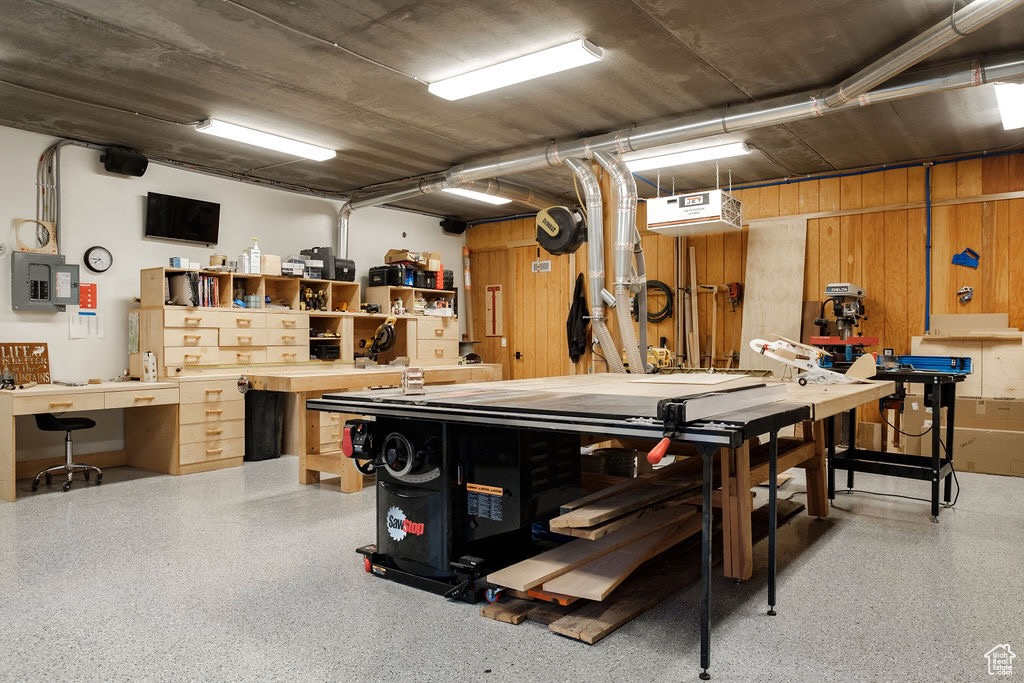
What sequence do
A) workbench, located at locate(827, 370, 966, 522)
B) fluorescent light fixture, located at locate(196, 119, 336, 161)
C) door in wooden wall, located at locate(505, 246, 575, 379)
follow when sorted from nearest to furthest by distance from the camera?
workbench, located at locate(827, 370, 966, 522) → fluorescent light fixture, located at locate(196, 119, 336, 161) → door in wooden wall, located at locate(505, 246, 575, 379)

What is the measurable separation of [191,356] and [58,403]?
49.5 inches

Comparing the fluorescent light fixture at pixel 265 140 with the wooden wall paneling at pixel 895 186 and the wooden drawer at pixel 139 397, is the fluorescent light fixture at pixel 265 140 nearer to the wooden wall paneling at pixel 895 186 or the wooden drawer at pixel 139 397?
the wooden drawer at pixel 139 397

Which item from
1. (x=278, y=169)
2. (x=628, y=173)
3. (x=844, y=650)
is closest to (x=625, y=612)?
(x=844, y=650)

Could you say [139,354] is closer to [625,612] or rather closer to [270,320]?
[270,320]

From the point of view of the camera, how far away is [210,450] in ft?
19.2

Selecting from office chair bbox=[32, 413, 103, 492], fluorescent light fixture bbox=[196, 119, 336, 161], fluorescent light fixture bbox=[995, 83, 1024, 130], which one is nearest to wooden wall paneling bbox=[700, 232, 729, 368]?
fluorescent light fixture bbox=[995, 83, 1024, 130]

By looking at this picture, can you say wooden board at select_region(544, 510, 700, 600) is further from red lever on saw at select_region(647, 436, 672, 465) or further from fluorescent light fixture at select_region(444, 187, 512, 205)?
fluorescent light fixture at select_region(444, 187, 512, 205)

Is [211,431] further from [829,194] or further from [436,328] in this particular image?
[829,194]

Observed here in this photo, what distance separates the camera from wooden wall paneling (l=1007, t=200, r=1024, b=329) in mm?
6176

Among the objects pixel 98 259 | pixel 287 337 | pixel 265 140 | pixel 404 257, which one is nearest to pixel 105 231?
pixel 98 259

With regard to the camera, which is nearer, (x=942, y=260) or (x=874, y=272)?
(x=942, y=260)

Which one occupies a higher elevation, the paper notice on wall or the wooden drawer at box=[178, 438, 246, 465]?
the paper notice on wall

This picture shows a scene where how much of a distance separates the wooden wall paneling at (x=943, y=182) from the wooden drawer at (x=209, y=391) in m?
6.79

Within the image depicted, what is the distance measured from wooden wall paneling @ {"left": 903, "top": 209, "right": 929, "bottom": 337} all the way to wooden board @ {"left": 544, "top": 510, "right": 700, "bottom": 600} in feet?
16.3
